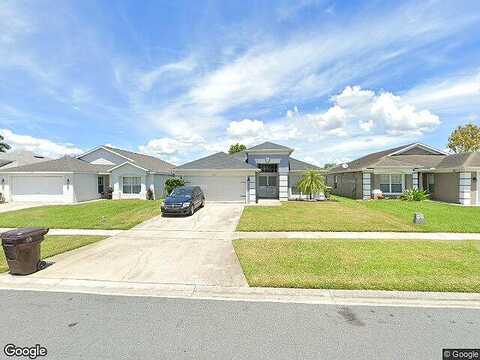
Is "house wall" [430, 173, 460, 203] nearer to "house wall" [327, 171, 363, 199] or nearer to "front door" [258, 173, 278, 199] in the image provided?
"house wall" [327, 171, 363, 199]

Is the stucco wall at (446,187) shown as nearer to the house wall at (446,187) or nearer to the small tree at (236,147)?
the house wall at (446,187)

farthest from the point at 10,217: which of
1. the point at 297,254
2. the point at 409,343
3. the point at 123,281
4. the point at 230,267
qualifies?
the point at 409,343

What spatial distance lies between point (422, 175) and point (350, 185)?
6392mm

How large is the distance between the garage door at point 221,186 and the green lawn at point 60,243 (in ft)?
39.1

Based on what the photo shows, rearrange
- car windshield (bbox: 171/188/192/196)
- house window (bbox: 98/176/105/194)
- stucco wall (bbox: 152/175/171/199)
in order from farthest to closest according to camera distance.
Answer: house window (bbox: 98/176/105/194) < stucco wall (bbox: 152/175/171/199) < car windshield (bbox: 171/188/192/196)

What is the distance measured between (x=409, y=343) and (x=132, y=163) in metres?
24.6

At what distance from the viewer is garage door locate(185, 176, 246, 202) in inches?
854

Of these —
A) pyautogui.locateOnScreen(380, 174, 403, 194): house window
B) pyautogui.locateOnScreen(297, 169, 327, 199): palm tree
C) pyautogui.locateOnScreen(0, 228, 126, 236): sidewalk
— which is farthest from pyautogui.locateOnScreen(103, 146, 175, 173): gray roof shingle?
pyautogui.locateOnScreen(380, 174, 403, 194): house window

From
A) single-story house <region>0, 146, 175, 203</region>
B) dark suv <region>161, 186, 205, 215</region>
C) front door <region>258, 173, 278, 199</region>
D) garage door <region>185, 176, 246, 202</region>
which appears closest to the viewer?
dark suv <region>161, 186, 205, 215</region>

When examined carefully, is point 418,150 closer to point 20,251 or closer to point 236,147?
point 20,251

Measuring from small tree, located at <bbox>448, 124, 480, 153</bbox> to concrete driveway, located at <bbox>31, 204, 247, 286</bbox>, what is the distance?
149ft

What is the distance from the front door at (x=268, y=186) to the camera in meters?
25.6

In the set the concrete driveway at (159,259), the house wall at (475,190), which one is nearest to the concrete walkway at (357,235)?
the concrete driveway at (159,259)

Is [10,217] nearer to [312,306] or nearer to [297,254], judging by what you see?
[297,254]
